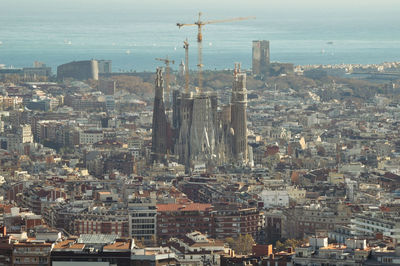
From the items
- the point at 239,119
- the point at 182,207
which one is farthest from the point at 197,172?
the point at 182,207

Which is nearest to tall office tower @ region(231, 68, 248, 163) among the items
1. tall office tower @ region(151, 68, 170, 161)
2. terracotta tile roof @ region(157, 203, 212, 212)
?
tall office tower @ region(151, 68, 170, 161)

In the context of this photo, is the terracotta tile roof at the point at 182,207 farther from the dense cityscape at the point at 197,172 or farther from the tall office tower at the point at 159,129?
the tall office tower at the point at 159,129

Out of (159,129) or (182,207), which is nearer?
(182,207)

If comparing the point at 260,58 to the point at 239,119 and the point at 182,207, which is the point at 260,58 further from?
the point at 182,207

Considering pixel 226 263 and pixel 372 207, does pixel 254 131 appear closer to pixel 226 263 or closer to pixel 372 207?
pixel 372 207

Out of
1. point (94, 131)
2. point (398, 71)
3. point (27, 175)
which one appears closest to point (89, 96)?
point (94, 131)
